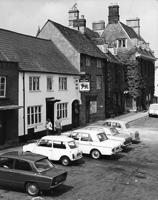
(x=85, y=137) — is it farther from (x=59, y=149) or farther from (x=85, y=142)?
(x=59, y=149)

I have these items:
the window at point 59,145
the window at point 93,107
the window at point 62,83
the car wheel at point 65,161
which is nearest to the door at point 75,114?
the window at point 62,83

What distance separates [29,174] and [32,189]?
62cm

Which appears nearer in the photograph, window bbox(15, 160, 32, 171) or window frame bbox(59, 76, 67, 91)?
window bbox(15, 160, 32, 171)

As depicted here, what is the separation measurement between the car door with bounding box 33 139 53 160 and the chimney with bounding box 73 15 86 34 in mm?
26668

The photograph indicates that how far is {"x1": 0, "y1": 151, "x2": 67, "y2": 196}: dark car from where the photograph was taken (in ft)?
43.7

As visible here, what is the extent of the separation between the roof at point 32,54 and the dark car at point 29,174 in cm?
1120

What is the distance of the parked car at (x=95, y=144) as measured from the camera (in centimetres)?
2052

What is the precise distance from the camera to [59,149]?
18.7 meters

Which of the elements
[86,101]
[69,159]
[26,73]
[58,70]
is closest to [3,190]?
[69,159]

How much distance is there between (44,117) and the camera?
2864 cm

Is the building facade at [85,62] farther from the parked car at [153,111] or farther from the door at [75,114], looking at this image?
the parked car at [153,111]

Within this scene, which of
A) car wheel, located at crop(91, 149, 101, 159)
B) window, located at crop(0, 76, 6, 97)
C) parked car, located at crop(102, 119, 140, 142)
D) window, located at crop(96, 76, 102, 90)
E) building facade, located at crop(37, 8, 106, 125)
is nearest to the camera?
car wheel, located at crop(91, 149, 101, 159)

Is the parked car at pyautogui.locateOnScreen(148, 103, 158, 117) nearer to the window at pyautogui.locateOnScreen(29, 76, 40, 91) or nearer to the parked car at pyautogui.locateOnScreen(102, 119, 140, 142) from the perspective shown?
the parked car at pyautogui.locateOnScreen(102, 119, 140, 142)

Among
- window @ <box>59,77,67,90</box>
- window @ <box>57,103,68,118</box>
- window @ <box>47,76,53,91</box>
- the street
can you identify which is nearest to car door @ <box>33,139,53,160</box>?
the street
